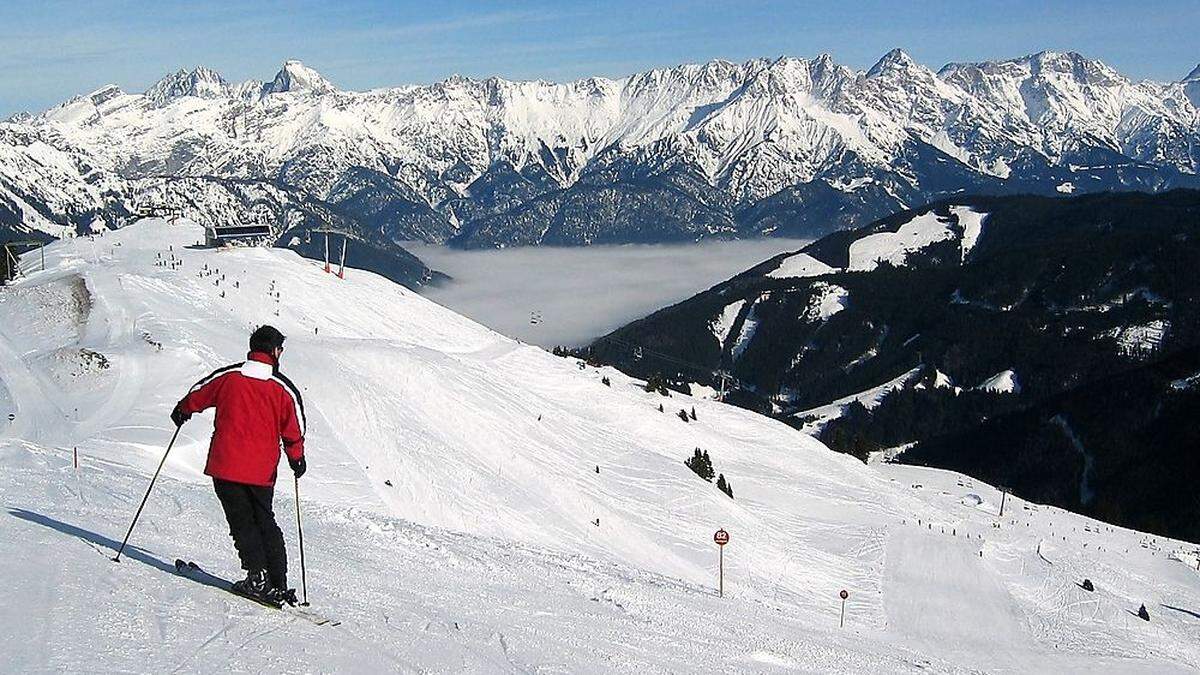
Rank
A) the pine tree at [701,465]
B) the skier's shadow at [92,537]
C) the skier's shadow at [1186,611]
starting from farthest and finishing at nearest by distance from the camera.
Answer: the pine tree at [701,465]
the skier's shadow at [1186,611]
the skier's shadow at [92,537]

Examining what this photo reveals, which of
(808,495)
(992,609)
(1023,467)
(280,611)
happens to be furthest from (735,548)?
(1023,467)

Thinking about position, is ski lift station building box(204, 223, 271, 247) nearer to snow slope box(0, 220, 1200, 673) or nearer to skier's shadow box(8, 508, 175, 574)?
snow slope box(0, 220, 1200, 673)

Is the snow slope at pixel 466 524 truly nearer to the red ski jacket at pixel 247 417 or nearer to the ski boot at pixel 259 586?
the ski boot at pixel 259 586

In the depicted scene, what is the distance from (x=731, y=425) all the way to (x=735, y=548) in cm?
2400

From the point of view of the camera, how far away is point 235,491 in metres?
9.88

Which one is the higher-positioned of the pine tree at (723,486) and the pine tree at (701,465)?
the pine tree at (701,465)

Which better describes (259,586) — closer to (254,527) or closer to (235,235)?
(254,527)

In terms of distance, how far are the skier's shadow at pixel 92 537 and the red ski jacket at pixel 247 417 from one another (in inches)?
96.6

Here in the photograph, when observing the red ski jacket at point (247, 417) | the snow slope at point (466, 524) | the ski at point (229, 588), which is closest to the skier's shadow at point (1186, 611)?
the snow slope at point (466, 524)

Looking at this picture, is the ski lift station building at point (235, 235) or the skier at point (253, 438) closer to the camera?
the skier at point (253, 438)

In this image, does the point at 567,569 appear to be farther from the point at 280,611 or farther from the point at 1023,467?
the point at 1023,467

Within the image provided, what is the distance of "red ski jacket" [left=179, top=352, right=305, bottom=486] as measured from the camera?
9.77 meters

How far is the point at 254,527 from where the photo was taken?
33.1ft

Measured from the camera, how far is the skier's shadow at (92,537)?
11.8 meters
